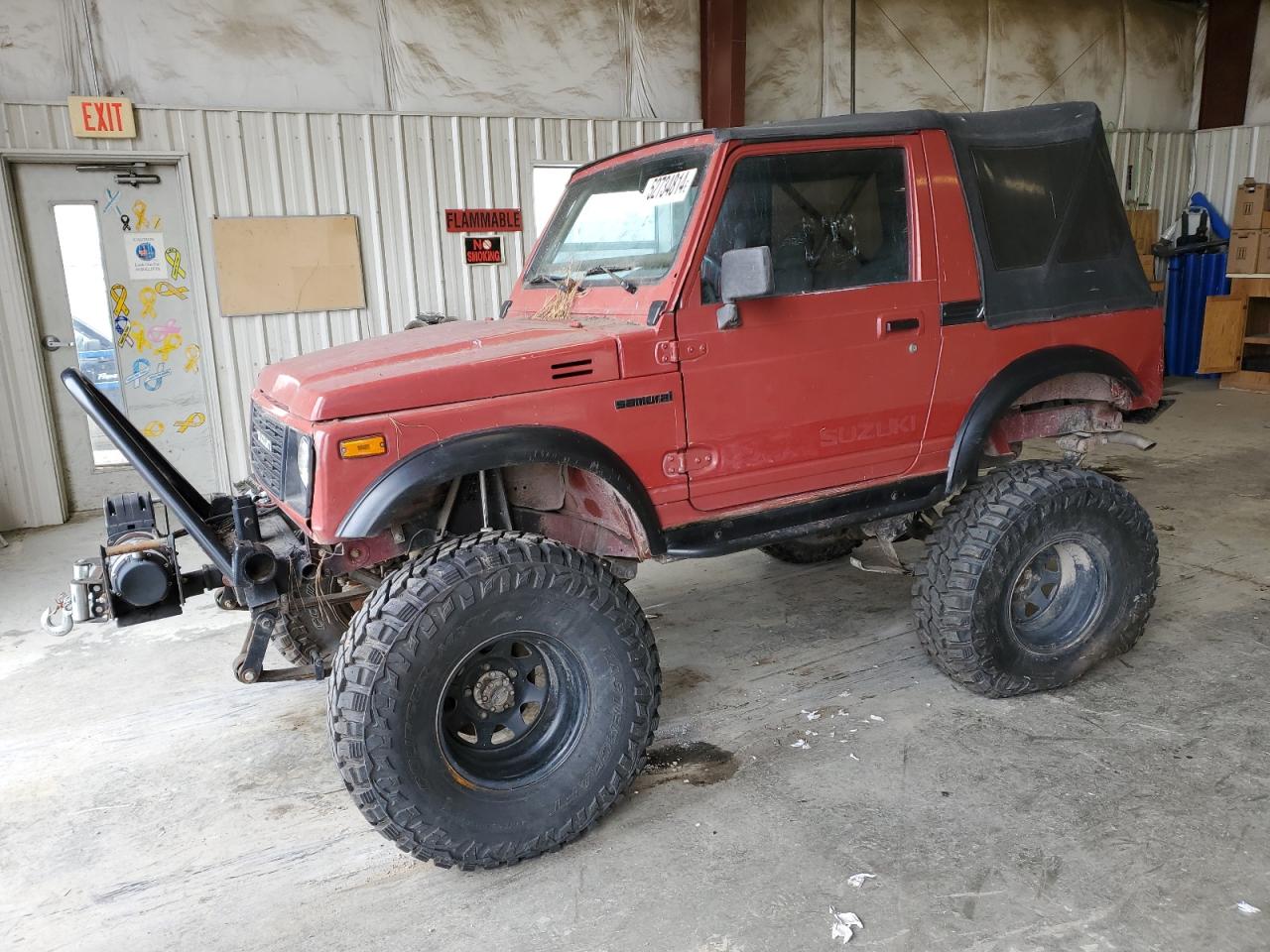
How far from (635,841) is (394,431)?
140 cm

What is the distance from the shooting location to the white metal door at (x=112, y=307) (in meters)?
6.18

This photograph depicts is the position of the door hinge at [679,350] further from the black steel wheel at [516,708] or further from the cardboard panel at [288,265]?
the cardboard panel at [288,265]

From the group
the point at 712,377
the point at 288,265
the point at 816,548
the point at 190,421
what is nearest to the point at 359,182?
the point at 288,265

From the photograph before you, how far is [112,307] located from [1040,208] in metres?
5.87

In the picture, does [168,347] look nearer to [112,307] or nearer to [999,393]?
[112,307]

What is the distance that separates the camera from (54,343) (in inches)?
248

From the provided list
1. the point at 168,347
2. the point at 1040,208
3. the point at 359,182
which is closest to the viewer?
the point at 1040,208

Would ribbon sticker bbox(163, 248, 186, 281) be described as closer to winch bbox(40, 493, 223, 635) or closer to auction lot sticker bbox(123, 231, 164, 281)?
auction lot sticker bbox(123, 231, 164, 281)

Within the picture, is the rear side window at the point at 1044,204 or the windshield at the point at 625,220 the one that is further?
the rear side window at the point at 1044,204

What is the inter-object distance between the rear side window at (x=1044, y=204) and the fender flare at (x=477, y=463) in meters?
1.64

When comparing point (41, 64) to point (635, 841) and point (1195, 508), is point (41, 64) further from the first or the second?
point (1195, 508)

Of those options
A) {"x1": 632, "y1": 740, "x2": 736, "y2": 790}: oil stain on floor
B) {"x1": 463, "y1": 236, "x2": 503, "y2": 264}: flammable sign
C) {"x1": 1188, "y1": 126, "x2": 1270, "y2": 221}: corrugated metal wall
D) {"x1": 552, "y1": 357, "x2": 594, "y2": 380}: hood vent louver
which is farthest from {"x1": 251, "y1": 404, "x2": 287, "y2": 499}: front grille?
{"x1": 1188, "y1": 126, "x2": 1270, "y2": 221}: corrugated metal wall

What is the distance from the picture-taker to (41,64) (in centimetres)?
586

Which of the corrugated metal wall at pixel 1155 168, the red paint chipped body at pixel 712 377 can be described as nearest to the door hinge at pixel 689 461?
the red paint chipped body at pixel 712 377
